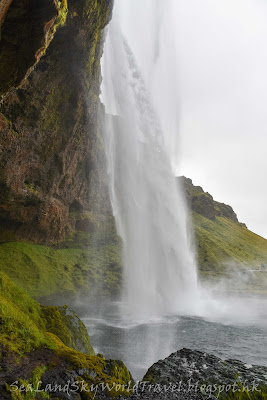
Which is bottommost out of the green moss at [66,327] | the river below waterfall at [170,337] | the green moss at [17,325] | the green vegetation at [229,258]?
the river below waterfall at [170,337]

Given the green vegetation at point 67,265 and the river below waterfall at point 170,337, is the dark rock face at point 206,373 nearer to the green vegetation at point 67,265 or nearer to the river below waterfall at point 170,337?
the river below waterfall at point 170,337

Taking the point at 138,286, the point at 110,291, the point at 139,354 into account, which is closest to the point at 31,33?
the point at 139,354

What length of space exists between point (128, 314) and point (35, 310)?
17145mm

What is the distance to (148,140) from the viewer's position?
48688 millimetres

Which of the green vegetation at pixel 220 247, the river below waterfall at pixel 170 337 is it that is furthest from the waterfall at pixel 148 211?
the green vegetation at pixel 220 247

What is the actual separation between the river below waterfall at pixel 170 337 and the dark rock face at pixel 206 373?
3.46m

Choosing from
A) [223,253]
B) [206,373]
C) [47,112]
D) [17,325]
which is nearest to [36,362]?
[17,325]

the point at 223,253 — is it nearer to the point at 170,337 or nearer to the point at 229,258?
the point at 229,258

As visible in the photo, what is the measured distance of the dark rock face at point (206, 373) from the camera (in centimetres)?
955

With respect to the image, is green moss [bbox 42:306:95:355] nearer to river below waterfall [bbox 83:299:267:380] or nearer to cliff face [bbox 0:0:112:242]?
river below waterfall [bbox 83:299:267:380]

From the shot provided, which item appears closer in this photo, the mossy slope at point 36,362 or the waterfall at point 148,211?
the mossy slope at point 36,362

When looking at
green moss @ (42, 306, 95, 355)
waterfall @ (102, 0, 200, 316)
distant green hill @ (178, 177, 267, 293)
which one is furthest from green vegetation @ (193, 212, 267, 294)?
green moss @ (42, 306, 95, 355)

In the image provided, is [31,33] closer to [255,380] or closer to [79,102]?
[255,380]

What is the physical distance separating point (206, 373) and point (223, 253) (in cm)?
7749
